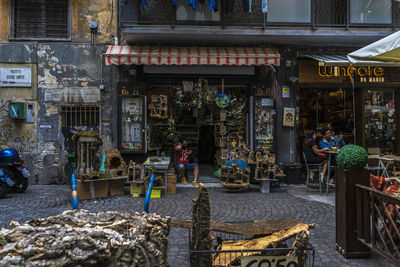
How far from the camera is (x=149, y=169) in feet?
25.8

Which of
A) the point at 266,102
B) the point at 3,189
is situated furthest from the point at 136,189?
the point at 266,102

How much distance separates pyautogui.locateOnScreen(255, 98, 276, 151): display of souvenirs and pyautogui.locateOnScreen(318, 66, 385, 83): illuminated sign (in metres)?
2.03

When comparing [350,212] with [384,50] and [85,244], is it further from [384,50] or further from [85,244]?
[85,244]

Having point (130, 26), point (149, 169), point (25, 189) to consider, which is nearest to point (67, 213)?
→ point (149, 169)

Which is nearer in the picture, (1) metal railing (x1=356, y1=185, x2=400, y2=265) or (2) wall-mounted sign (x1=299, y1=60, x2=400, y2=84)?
Result: (1) metal railing (x1=356, y1=185, x2=400, y2=265)

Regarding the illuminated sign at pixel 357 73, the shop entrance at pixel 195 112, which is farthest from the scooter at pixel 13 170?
the illuminated sign at pixel 357 73

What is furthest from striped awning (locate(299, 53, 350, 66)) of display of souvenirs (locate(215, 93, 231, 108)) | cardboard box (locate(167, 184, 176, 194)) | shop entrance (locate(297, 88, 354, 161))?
cardboard box (locate(167, 184, 176, 194))

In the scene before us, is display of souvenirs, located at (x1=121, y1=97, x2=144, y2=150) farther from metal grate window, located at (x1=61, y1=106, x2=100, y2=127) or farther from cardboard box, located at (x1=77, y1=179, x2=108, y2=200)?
cardboard box, located at (x1=77, y1=179, x2=108, y2=200)

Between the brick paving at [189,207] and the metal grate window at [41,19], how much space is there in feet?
15.8

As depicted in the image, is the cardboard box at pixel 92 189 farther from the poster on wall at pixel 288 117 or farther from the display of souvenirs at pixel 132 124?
the poster on wall at pixel 288 117

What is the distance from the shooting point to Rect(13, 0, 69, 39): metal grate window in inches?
369

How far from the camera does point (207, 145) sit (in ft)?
39.0

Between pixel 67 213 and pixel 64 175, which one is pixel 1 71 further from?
pixel 67 213

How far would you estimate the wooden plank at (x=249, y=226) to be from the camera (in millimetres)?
3131
